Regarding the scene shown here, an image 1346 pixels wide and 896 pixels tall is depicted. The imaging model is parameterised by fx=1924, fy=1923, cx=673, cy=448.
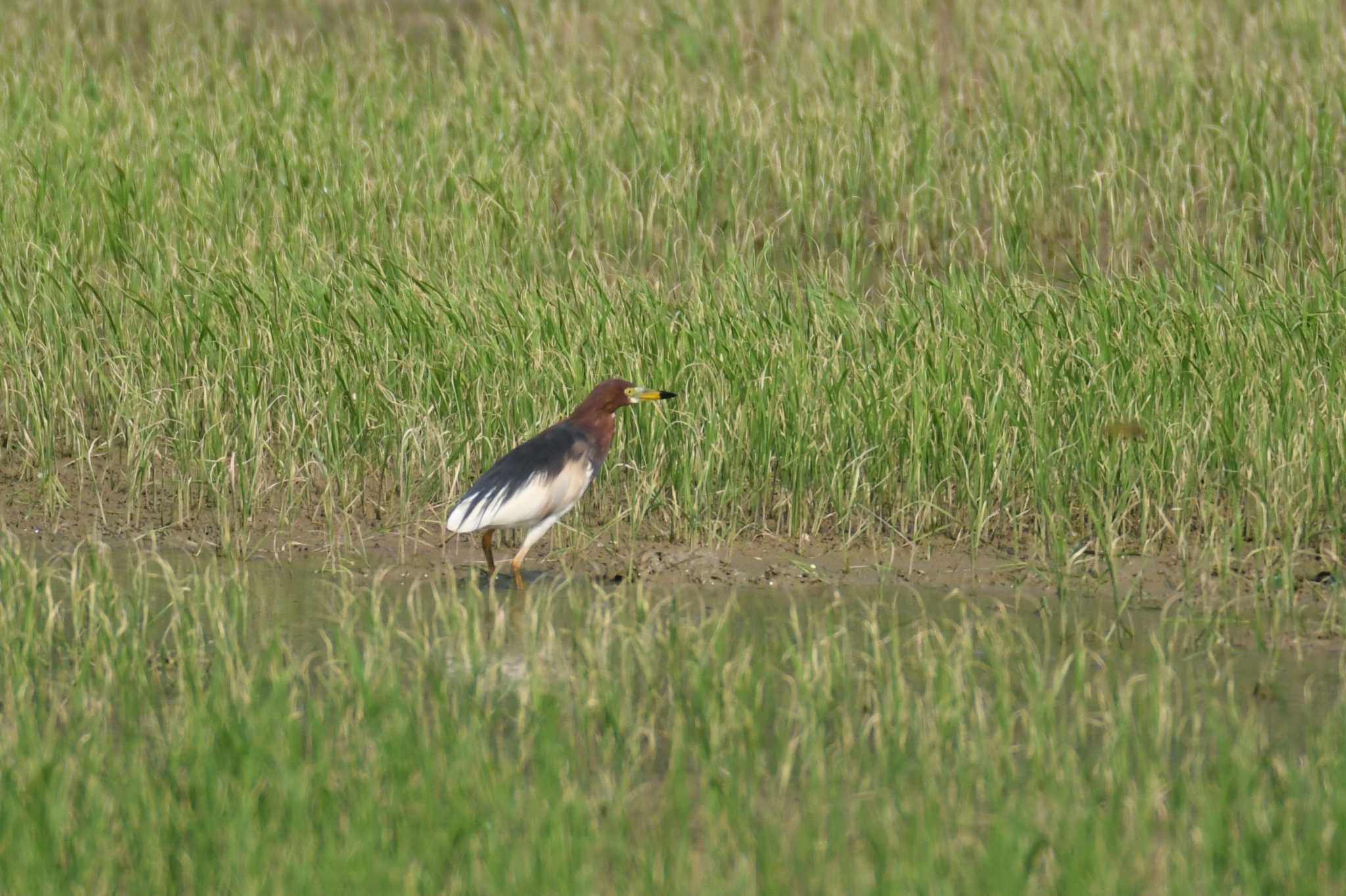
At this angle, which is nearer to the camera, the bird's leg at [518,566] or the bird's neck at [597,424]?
the bird's leg at [518,566]

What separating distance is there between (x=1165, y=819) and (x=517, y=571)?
253 cm

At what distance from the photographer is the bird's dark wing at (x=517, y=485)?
5621 millimetres

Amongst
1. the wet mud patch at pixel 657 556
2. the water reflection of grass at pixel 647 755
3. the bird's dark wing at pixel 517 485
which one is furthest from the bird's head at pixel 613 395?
the water reflection of grass at pixel 647 755

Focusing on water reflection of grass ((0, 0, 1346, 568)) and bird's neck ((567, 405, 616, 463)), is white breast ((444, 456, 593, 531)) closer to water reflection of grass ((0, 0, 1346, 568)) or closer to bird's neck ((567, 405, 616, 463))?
bird's neck ((567, 405, 616, 463))

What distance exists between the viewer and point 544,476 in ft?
18.6

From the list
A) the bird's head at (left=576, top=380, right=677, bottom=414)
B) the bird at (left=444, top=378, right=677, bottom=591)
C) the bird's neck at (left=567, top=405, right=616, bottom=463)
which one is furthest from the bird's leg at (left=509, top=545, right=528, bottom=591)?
the bird's head at (left=576, top=380, right=677, bottom=414)

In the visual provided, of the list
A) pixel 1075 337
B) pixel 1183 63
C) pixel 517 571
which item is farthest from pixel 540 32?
pixel 517 571

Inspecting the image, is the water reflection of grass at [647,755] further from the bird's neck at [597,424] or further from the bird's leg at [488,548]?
the bird's neck at [597,424]

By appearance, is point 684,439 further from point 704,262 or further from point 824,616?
point 704,262

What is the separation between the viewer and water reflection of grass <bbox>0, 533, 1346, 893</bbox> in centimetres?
361

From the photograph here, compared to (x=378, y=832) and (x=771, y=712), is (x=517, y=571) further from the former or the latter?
(x=378, y=832)

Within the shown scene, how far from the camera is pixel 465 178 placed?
908 centimetres

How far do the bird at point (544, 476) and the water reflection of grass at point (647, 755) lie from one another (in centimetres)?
45

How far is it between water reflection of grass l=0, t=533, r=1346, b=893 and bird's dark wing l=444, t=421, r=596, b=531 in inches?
16.1
